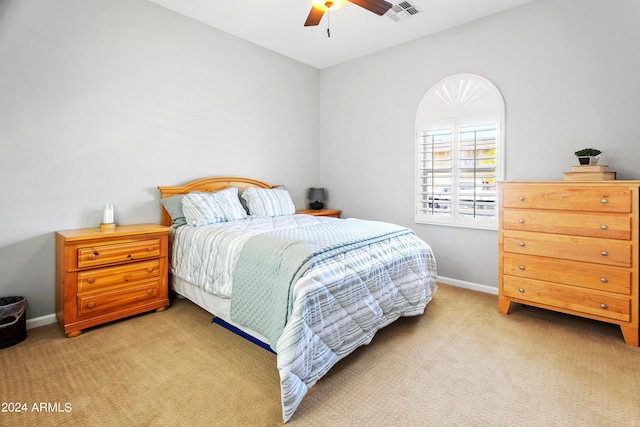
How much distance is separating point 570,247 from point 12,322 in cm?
414

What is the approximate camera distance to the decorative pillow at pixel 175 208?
10.5 ft

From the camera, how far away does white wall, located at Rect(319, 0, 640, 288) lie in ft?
8.98

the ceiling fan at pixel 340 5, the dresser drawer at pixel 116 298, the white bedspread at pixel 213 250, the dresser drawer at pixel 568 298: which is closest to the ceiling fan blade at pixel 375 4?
the ceiling fan at pixel 340 5

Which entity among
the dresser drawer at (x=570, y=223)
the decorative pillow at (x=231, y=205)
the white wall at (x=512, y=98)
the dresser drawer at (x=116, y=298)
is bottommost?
the dresser drawer at (x=116, y=298)

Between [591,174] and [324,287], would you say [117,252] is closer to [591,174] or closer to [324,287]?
[324,287]

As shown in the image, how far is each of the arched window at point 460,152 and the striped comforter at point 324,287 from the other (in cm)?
97

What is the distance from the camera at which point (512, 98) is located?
325 cm

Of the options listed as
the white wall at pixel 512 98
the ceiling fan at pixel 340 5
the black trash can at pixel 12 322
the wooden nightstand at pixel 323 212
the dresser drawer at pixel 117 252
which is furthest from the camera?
the wooden nightstand at pixel 323 212

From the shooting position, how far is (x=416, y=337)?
2492 mm

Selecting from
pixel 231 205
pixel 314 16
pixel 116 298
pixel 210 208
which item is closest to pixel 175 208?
pixel 210 208

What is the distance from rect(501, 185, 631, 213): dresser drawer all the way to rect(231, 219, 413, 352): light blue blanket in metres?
1.27

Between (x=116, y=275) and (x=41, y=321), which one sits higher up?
(x=116, y=275)

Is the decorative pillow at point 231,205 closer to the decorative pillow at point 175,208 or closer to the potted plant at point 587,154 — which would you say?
the decorative pillow at point 175,208

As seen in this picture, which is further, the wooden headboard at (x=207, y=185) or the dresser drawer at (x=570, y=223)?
the wooden headboard at (x=207, y=185)
